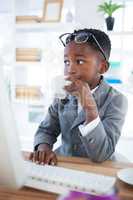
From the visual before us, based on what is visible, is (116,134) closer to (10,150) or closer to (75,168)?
(75,168)

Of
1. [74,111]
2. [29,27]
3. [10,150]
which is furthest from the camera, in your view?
[29,27]

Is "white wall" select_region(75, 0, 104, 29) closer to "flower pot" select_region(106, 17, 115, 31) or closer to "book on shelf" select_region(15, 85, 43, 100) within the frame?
"flower pot" select_region(106, 17, 115, 31)

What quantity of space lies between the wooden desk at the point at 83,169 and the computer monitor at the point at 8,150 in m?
0.03

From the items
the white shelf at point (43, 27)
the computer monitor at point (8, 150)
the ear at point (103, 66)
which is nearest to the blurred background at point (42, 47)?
the white shelf at point (43, 27)

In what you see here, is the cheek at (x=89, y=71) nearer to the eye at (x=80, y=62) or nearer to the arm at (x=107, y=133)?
the eye at (x=80, y=62)

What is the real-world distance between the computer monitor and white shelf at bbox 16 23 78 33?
2.02 metres

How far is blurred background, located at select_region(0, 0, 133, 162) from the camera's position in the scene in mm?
2326

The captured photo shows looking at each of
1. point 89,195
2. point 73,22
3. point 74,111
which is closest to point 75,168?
point 89,195

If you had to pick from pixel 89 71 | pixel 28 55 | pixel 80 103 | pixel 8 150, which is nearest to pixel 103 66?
pixel 89 71

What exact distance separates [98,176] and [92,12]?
6.26ft

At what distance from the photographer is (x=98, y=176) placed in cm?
72

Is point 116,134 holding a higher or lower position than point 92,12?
lower

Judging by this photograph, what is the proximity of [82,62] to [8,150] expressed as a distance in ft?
2.34

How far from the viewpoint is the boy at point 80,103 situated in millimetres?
1034
